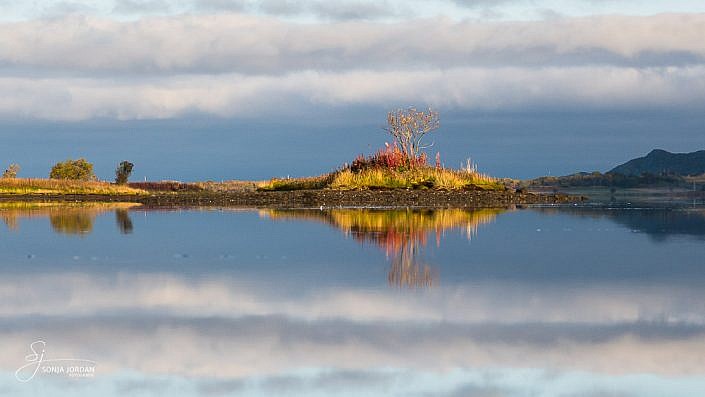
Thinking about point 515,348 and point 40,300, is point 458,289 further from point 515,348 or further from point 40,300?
point 40,300

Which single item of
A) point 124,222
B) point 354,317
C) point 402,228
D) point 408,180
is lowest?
point 354,317

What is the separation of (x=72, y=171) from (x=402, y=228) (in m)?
44.3

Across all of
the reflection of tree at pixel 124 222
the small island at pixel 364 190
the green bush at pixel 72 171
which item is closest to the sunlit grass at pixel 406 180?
the small island at pixel 364 190

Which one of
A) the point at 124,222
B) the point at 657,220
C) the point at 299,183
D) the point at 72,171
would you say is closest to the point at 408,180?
the point at 299,183

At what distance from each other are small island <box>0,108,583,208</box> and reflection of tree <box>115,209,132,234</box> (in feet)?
21.9

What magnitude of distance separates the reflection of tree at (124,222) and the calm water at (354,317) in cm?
329

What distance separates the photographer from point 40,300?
10.8m

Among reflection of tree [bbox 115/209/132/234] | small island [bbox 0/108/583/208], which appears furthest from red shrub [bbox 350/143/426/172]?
reflection of tree [bbox 115/209/132/234]

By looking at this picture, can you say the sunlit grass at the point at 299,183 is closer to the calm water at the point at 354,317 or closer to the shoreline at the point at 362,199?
the shoreline at the point at 362,199

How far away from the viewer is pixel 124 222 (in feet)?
83.5

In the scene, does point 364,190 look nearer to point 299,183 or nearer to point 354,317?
point 299,183

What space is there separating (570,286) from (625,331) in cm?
299

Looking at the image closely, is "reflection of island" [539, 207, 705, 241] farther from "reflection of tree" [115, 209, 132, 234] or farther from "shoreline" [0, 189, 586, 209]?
"reflection of tree" [115, 209, 132, 234]

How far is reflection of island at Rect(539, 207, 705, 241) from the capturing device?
21.5m
